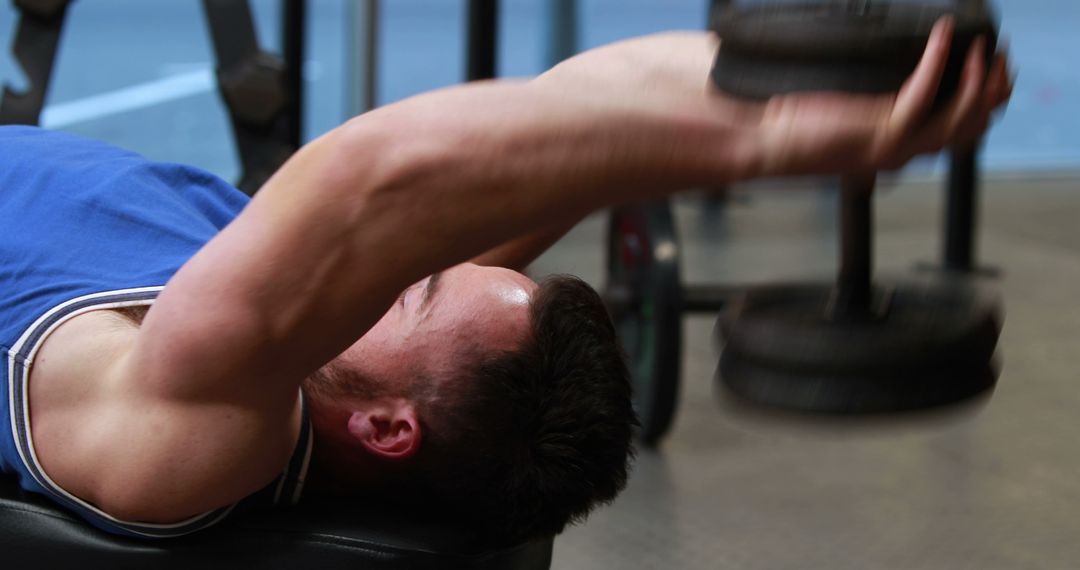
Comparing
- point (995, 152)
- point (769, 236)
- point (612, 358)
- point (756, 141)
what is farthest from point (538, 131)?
point (995, 152)

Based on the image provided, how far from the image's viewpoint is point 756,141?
68 cm

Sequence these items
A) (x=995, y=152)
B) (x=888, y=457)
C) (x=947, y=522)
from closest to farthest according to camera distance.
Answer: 1. (x=947, y=522)
2. (x=888, y=457)
3. (x=995, y=152)

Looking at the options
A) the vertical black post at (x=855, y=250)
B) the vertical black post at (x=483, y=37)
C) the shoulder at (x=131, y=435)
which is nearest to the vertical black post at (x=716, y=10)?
the vertical black post at (x=855, y=250)

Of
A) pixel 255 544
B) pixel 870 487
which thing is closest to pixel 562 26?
pixel 870 487

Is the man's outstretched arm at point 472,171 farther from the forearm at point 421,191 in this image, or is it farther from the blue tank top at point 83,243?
the blue tank top at point 83,243

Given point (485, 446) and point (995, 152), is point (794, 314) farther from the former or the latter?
point (995, 152)

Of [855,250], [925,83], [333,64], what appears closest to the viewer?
[925,83]

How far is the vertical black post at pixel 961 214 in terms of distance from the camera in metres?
3.35

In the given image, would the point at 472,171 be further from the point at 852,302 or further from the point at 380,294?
the point at 852,302

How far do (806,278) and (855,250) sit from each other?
328mm

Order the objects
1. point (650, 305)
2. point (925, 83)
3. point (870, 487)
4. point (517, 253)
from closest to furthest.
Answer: point (925, 83)
point (517, 253)
point (870, 487)
point (650, 305)

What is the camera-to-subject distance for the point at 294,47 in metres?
2.60

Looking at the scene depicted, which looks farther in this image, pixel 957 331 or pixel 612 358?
pixel 612 358

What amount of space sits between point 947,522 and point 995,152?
11.5 ft
